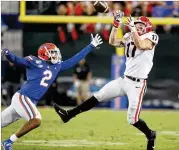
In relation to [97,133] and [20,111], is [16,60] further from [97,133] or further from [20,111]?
[97,133]

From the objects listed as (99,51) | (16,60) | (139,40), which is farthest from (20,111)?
(99,51)

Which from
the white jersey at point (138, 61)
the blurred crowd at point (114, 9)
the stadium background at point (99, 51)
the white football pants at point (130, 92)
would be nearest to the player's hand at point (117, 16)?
the white jersey at point (138, 61)

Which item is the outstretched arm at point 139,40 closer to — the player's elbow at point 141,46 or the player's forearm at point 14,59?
the player's elbow at point 141,46

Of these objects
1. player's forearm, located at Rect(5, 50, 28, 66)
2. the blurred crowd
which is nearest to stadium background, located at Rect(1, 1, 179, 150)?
the blurred crowd

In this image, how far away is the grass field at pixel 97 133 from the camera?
8.32 m

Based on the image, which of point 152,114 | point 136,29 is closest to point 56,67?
point 136,29

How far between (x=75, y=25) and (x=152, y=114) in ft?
8.96

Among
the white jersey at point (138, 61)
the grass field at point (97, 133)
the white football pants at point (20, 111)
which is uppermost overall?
the white jersey at point (138, 61)

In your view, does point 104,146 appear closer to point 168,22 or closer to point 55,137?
point 55,137

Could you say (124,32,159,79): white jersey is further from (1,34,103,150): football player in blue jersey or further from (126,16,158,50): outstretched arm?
(1,34,103,150): football player in blue jersey

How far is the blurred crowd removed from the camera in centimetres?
1303

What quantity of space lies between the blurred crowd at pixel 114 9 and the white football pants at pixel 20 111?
18.9 ft

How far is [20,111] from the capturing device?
291 inches

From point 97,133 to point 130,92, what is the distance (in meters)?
1.99
